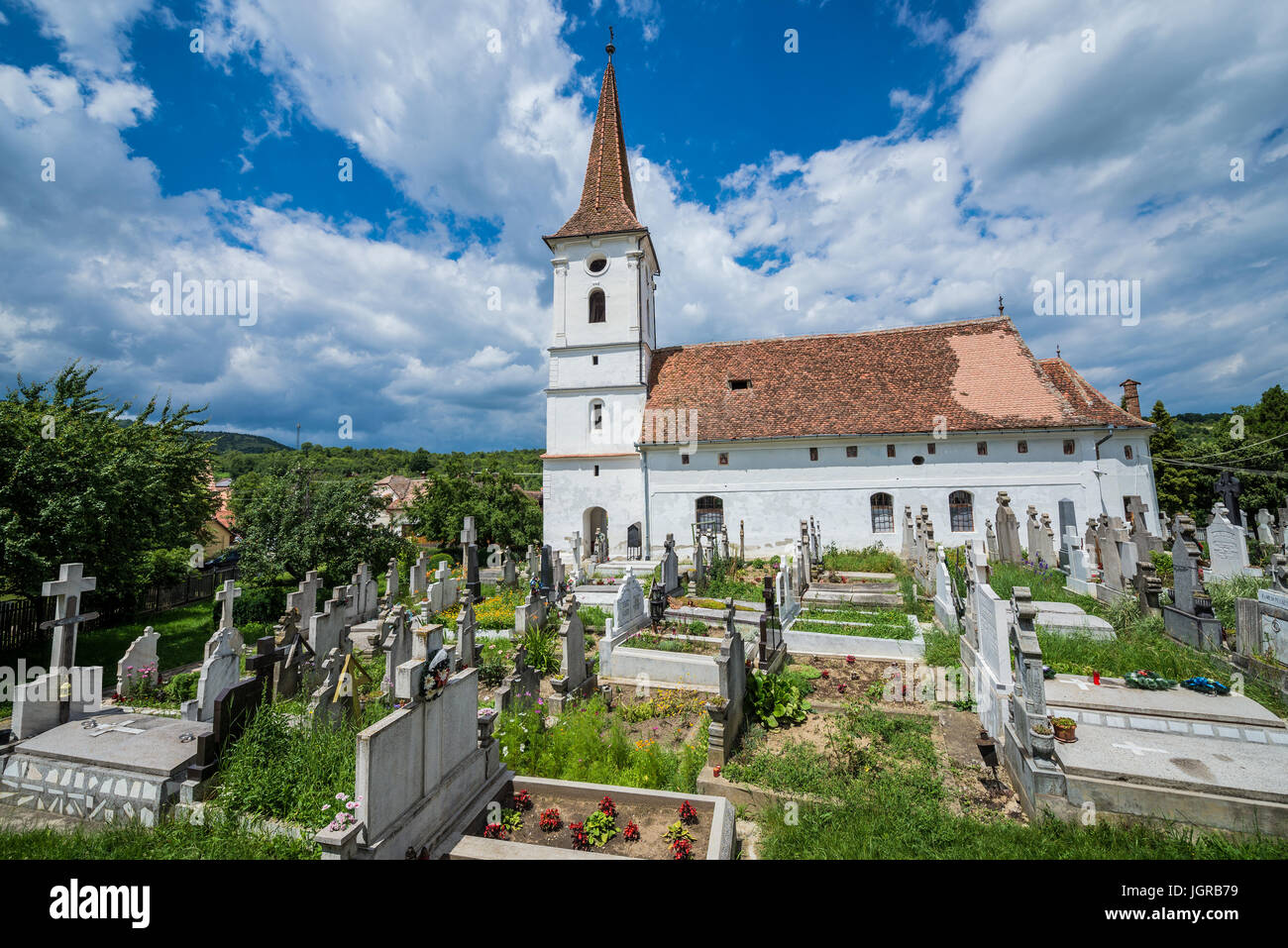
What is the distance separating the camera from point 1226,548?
11227 millimetres

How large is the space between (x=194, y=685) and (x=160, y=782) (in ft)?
18.2

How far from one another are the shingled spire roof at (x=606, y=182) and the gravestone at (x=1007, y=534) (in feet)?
56.9

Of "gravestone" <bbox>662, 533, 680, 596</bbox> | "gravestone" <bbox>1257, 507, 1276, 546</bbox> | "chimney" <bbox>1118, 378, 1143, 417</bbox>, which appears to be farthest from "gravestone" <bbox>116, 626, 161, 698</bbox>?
"chimney" <bbox>1118, 378, 1143, 417</bbox>

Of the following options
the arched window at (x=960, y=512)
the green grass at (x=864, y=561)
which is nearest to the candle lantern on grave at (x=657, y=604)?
the green grass at (x=864, y=561)

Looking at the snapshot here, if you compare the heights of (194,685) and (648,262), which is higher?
(648,262)

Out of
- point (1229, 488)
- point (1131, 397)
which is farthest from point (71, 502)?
point (1131, 397)

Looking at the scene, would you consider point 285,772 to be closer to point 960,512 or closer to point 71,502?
point 71,502

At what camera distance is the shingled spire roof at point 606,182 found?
23.9 meters

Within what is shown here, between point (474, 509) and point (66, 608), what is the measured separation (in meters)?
22.4

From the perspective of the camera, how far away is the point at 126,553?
13.1 m

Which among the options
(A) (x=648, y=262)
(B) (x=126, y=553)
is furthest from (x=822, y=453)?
(B) (x=126, y=553)

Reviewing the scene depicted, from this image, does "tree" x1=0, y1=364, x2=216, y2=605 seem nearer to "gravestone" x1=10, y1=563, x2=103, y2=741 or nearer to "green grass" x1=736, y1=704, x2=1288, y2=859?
"gravestone" x1=10, y1=563, x2=103, y2=741

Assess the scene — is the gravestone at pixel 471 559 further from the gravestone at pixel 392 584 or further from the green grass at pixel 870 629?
the green grass at pixel 870 629
